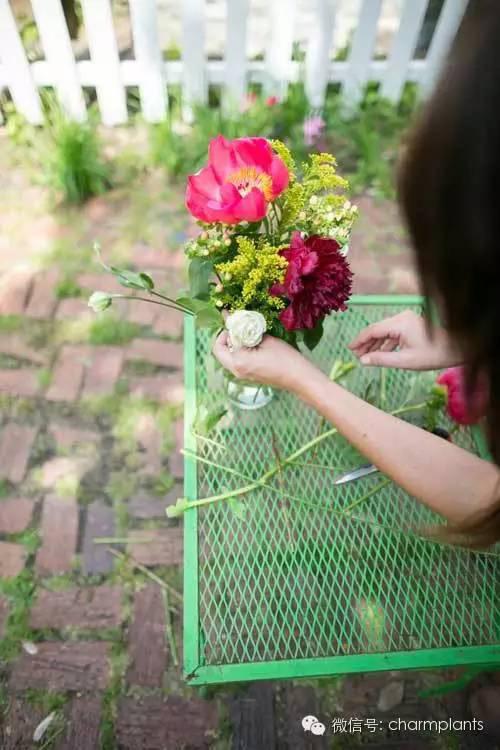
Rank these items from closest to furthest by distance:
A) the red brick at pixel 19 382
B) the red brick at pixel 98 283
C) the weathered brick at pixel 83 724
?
the weathered brick at pixel 83 724
the red brick at pixel 19 382
the red brick at pixel 98 283

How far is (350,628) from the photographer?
1.09 m

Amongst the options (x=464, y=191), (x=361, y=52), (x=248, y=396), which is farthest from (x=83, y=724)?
(x=361, y=52)

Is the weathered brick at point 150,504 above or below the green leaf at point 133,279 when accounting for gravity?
below

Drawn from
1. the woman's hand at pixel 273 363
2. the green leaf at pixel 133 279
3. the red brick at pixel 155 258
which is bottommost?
the red brick at pixel 155 258

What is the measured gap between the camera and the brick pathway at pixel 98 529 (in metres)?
1.46

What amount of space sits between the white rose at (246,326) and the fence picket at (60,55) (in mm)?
1898

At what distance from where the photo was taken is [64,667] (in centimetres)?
151

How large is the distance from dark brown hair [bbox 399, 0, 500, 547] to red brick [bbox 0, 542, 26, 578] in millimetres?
1370

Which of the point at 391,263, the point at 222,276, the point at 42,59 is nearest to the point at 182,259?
the point at 391,263

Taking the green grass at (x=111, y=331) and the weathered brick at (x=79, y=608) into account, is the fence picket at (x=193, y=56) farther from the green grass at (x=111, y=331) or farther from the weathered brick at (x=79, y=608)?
the weathered brick at (x=79, y=608)

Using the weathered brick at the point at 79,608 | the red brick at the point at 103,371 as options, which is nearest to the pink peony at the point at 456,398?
the weathered brick at the point at 79,608

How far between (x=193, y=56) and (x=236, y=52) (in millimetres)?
170

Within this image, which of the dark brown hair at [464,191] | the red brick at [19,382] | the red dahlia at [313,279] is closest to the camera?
the dark brown hair at [464,191]

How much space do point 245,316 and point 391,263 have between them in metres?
1.58
